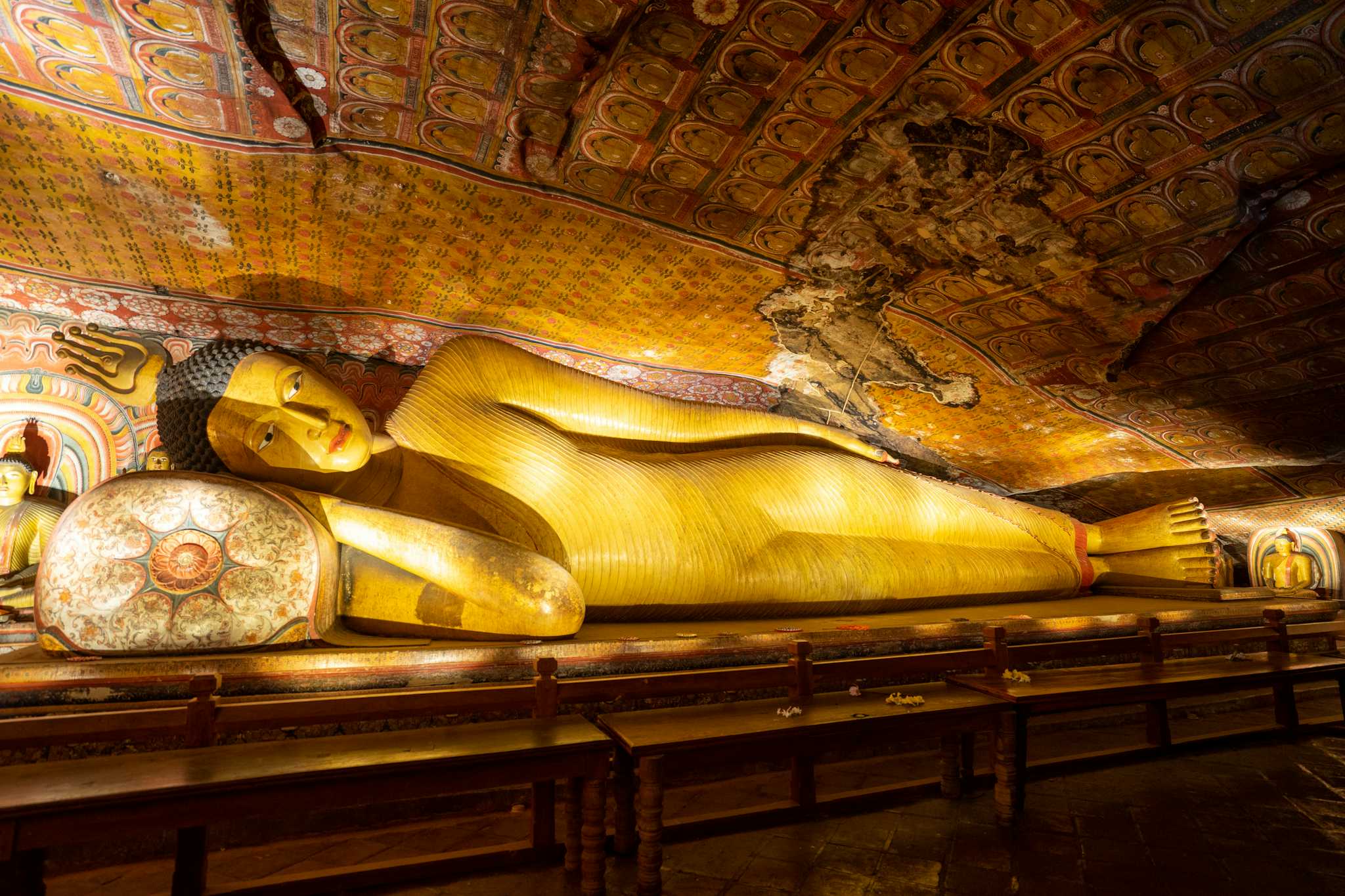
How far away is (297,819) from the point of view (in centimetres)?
215

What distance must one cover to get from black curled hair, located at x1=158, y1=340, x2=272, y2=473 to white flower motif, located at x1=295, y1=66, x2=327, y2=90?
117 cm

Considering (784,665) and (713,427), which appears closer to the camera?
(784,665)

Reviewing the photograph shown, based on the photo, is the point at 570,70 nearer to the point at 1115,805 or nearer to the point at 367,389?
the point at 367,389

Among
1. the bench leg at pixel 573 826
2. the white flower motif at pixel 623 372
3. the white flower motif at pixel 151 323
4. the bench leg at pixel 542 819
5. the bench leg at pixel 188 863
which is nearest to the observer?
the bench leg at pixel 188 863

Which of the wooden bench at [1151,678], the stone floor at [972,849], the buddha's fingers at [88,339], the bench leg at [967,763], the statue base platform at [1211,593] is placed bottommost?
the stone floor at [972,849]

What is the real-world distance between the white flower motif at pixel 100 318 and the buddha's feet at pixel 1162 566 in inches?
268

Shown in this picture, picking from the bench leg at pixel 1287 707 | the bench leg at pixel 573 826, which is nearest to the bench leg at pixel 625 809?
the bench leg at pixel 573 826

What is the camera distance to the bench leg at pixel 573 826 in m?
1.87

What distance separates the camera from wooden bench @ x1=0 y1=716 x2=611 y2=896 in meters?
1.32

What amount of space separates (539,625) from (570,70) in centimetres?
236

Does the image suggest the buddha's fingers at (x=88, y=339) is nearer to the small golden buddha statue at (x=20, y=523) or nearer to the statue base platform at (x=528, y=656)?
the small golden buddha statue at (x=20, y=523)

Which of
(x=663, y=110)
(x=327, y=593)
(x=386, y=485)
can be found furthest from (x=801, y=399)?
(x=327, y=593)

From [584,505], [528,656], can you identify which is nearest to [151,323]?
[584,505]

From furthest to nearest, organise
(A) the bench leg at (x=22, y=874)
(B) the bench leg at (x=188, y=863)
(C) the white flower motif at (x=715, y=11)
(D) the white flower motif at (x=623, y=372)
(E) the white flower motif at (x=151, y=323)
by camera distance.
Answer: (D) the white flower motif at (x=623, y=372) < (E) the white flower motif at (x=151, y=323) < (C) the white flower motif at (x=715, y=11) < (B) the bench leg at (x=188, y=863) < (A) the bench leg at (x=22, y=874)
